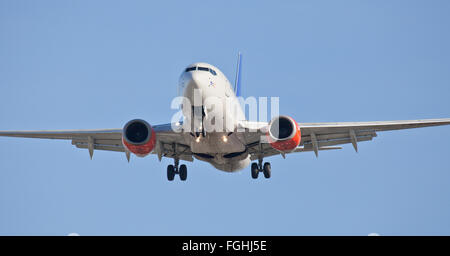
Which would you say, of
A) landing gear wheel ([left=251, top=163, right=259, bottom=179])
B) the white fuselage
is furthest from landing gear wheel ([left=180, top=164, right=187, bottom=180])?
landing gear wheel ([left=251, top=163, right=259, bottom=179])

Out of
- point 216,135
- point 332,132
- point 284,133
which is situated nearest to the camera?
point 284,133

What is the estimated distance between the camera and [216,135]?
3303 centimetres

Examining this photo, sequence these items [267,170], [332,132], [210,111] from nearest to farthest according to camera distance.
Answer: [210,111]
[332,132]
[267,170]

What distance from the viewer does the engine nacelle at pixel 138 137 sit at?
3269 centimetres

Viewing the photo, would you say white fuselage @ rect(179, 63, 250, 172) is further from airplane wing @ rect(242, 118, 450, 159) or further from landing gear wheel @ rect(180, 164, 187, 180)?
landing gear wheel @ rect(180, 164, 187, 180)

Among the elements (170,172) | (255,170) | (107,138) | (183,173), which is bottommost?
(170,172)

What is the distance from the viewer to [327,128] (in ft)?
111

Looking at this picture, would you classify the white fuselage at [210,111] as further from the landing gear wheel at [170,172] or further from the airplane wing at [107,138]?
the landing gear wheel at [170,172]

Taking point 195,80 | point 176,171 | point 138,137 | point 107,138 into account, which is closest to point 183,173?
point 176,171

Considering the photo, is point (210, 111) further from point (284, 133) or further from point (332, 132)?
point (332, 132)

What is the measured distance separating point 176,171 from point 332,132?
8.74m

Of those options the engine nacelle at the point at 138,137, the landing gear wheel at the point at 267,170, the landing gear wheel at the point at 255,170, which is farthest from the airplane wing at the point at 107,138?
the landing gear wheel at the point at 267,170
